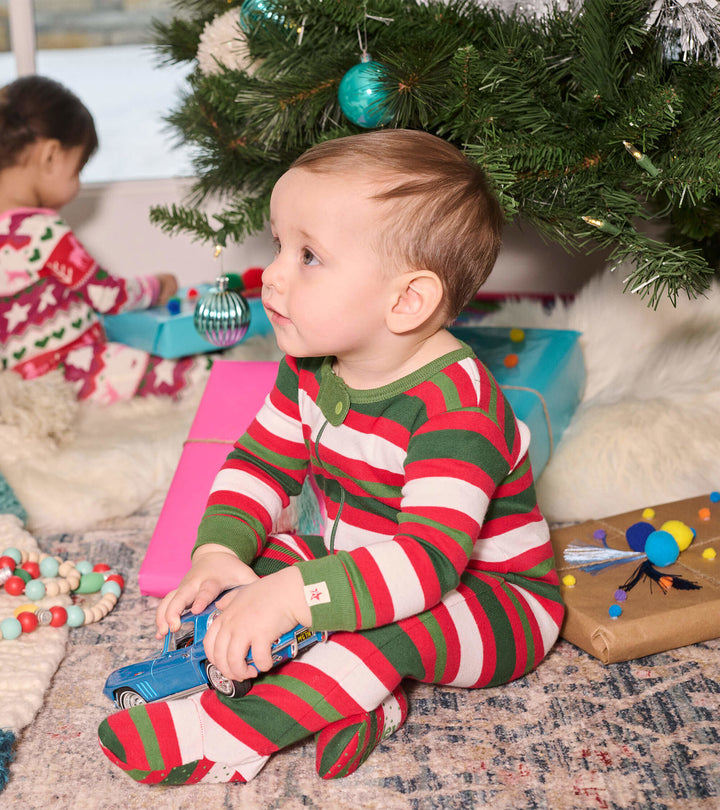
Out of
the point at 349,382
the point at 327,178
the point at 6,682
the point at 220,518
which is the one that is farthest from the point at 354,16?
the point at 6,682

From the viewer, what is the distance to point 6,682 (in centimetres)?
88

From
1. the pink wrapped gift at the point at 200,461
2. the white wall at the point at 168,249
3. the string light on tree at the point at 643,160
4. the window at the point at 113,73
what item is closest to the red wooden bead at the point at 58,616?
the pink wrapped gift at the point at 200,461

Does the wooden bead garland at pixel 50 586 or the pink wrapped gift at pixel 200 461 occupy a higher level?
the pink wrapped gift at pixel 200 461

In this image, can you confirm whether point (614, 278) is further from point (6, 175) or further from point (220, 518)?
point (6, 175)

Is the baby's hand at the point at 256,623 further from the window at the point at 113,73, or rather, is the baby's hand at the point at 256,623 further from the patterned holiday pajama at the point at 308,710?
the window at the point at 113,73

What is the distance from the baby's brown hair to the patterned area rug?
0.42 m

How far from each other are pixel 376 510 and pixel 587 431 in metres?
0.50

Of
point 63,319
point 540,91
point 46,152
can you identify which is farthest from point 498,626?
point 46,152

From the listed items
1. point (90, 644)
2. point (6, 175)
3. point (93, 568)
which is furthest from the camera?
point (6, 175)

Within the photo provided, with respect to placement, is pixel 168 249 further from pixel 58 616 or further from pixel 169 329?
pixel 58 616

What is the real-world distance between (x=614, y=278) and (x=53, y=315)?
3.29 feet

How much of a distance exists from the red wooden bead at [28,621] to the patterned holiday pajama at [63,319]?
0.67 meters

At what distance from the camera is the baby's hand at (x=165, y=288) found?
5.65 ft

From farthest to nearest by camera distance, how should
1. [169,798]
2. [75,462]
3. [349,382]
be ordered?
[75,462] → [349,382] → [169,798]
